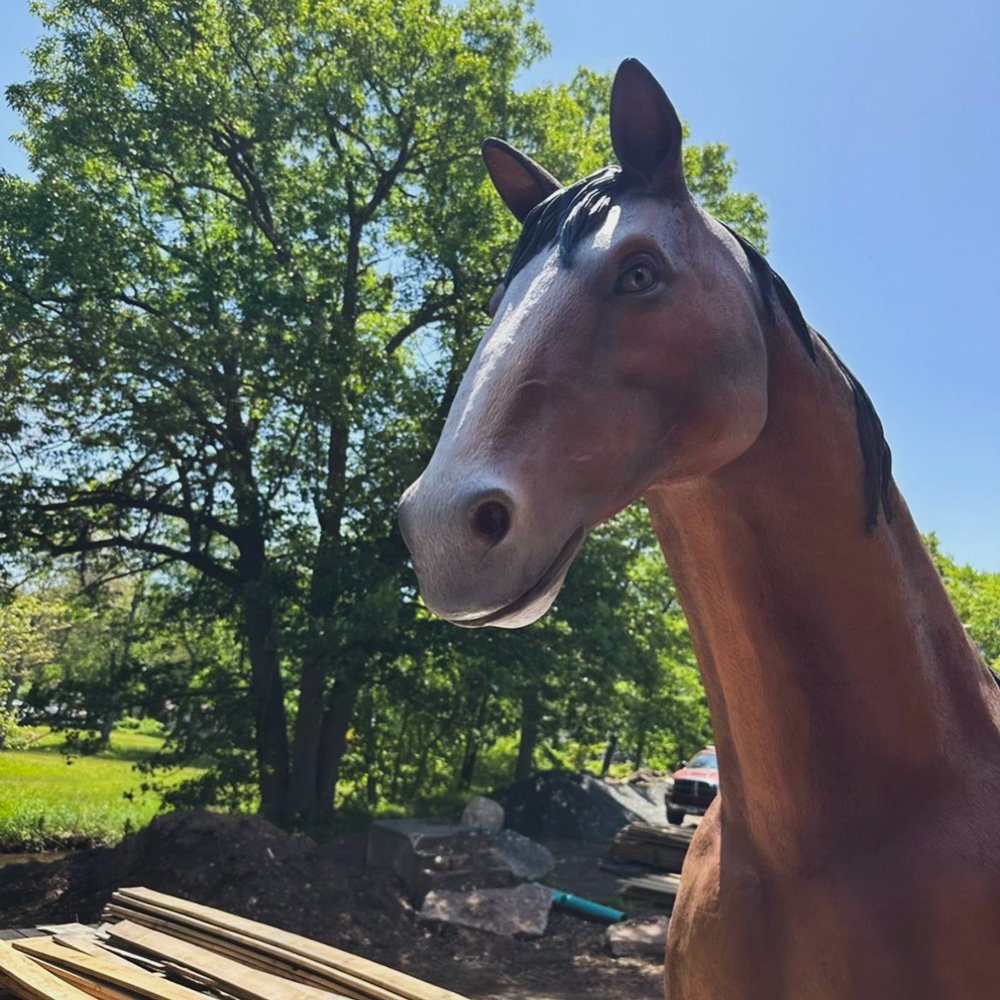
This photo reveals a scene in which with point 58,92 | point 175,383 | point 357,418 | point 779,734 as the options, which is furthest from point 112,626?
point 779,734

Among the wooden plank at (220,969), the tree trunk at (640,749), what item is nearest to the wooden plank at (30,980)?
the wooden plank at (220,969)

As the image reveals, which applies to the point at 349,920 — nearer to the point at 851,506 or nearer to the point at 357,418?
the point at 357,418

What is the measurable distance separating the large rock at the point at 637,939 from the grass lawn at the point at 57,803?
6818mm

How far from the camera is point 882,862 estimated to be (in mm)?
1251

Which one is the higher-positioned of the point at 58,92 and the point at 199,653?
the point at 58,92

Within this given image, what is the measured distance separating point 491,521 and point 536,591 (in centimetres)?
10

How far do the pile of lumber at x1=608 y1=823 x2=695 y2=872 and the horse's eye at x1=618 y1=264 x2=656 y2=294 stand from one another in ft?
38.8

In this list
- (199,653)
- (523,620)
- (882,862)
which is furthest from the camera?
(199,653)

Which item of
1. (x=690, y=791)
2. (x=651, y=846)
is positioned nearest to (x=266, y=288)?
(x=651, y=846)

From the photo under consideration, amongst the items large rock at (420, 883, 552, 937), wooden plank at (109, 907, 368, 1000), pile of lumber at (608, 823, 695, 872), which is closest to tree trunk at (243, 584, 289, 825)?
large rock at (420, 883, 552, 937)

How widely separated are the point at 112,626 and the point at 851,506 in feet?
47.1

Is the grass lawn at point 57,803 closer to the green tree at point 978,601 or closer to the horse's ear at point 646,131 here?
the horse's ear at point 646,131

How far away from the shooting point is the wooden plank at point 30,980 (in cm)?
351

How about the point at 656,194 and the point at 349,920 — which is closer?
the point at 656,194
